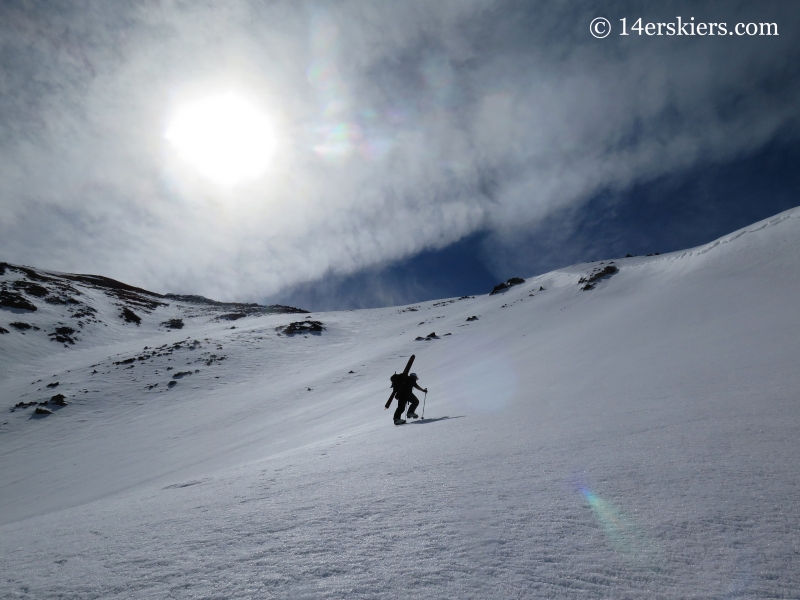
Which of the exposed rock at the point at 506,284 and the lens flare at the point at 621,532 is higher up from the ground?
the exposed rock at the point at 506,284

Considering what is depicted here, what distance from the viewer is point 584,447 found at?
379 cm

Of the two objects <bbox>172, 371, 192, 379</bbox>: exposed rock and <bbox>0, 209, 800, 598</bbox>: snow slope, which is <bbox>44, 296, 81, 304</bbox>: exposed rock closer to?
<bbox>172, 371, 192, 379</bbox>: exposed rock

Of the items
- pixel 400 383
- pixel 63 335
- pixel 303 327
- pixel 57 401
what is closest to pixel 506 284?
pixel 303 327

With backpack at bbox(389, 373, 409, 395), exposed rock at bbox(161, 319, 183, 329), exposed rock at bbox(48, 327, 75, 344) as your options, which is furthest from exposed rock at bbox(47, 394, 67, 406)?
exposed rock at bbox(161, 319, 183, 329)

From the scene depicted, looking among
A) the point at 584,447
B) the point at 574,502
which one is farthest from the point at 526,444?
the point at 574,502

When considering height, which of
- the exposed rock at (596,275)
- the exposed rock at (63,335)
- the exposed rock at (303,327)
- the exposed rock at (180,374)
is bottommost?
the exposed rock at (180,374)

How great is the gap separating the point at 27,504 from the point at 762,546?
16710 mm

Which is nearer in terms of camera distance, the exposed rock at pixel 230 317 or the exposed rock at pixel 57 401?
the exposed rock at pixel 57 401

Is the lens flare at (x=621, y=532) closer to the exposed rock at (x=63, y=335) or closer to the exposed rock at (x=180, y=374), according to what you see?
the exposed rock at (x=180, y=374)

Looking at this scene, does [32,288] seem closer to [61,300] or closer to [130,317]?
[61,300]

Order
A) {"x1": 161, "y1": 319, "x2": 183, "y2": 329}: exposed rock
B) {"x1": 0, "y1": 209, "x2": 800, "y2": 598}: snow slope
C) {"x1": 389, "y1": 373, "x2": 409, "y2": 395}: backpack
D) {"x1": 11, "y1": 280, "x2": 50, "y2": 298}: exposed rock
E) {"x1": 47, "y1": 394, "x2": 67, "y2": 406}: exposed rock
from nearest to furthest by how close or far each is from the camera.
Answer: {"x1": 0, "y1": 209, "x2": 800, "y2": 598}: snow slope
{"x1": 389, "y1": 373, "x2": 409, "y2": 395}: backpack
{"x1": 47, "y1": 394, "x2": 67, "y2": 406}: exposed rock
{"x1": 11, "y1": 280, "x2": 50, "y2": 298}: exposed rock
{"x1": 161, "y1": 319, "x2": 183, "y2": 329}: exposed rock

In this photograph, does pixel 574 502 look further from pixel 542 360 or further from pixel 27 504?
pixel 27 504

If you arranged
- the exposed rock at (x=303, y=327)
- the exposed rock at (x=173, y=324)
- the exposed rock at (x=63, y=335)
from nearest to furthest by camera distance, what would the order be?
the exposed rock at (x=63, y=335), the exposed rock at (x=303, y=327), the exposed rock at (x=173, y=324)

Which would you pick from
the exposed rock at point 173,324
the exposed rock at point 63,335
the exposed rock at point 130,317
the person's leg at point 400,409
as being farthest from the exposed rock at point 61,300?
the person's leg at point 400,409
